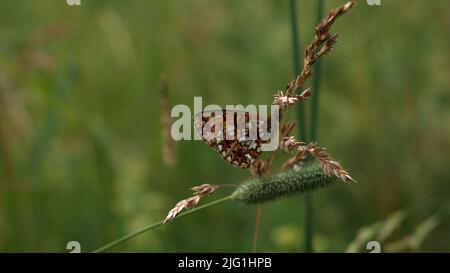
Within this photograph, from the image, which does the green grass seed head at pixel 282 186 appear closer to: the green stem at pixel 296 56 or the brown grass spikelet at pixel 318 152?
the brown grass spikelet at pixel 318 152

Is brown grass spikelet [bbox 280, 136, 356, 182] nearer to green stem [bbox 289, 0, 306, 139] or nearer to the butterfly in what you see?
the butterfly

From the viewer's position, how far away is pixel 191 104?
3631mm

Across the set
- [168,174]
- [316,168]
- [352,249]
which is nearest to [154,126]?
[168,174]

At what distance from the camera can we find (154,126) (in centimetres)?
367

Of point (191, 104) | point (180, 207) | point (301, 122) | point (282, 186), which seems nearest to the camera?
point (180, 207)

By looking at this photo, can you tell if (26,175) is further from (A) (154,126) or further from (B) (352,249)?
(B) (352,249)

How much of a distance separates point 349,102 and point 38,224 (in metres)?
1.55

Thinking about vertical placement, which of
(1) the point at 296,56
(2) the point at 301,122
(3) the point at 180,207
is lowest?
(3) the point at 180,207

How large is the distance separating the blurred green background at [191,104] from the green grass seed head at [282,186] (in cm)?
103

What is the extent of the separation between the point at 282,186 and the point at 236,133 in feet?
0.46

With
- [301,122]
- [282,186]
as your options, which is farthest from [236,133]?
[301,122]

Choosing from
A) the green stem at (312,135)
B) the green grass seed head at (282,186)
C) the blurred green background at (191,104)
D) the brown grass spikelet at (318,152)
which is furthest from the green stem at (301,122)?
the blurred green background at (191,104)

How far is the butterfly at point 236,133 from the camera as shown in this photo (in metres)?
1.51

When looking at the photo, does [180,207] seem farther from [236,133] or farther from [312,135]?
[312,135]
